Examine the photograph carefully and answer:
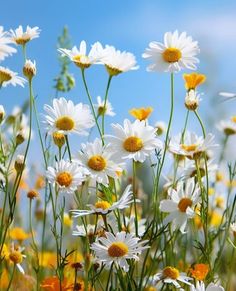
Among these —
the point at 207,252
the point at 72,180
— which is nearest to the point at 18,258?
the point at 72,180

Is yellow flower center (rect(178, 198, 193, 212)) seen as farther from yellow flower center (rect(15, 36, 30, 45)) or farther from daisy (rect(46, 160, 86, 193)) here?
yellow flower center (rect(15, 36, 30, 45))

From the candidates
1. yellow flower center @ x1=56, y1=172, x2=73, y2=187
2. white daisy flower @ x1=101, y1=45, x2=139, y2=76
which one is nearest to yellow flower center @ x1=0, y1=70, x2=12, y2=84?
white daisy flower @ x1=101, y1=45, x2=139, y2=76

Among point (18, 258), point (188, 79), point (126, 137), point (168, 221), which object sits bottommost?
point (18, 258)

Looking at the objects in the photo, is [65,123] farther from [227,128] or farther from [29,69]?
[227,128]

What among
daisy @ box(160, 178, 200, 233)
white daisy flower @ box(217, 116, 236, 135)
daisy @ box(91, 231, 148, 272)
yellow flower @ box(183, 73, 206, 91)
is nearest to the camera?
daisy @ box(91, 231, 148, 272)

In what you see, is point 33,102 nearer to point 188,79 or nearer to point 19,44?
point 19,44

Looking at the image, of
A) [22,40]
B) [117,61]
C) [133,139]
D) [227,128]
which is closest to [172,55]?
[117,61]

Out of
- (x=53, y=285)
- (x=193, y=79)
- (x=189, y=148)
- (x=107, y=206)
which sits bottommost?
(x=53, y=285)
